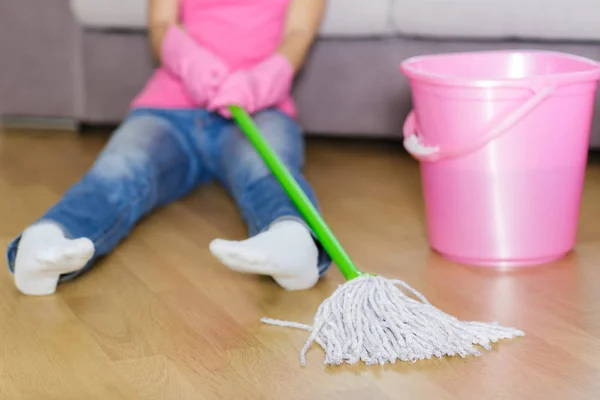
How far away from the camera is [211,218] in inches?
63.2

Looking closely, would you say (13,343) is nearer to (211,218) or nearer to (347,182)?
(211,218)

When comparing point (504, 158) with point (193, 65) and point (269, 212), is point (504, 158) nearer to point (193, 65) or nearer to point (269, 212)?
point (269, 212)

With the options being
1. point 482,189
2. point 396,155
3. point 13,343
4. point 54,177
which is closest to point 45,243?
point 13,343

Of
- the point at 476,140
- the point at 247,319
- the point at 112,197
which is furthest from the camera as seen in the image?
the point at 112,197

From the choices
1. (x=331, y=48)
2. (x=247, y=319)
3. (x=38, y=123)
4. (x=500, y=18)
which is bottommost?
(x=38, y=123)

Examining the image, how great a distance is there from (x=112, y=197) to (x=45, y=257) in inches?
9.1

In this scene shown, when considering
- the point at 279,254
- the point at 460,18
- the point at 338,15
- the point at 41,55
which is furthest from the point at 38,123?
the point at 279,254

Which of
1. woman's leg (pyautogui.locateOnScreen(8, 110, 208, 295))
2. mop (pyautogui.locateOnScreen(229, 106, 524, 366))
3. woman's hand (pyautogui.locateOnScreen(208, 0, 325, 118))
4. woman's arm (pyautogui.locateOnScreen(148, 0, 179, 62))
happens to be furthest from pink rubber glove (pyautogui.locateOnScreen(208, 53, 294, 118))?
mop (pyautogui.locateOnScreen(229, 106, 524, 366))

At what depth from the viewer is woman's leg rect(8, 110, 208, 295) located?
1194mm

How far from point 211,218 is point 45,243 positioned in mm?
448

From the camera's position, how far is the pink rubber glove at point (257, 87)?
1.51 meters

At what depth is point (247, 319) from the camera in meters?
1.15

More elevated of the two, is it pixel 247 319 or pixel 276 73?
pixel 276 73

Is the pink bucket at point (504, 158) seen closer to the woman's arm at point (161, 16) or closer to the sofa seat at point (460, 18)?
the sofa seat at point (460, 18)
